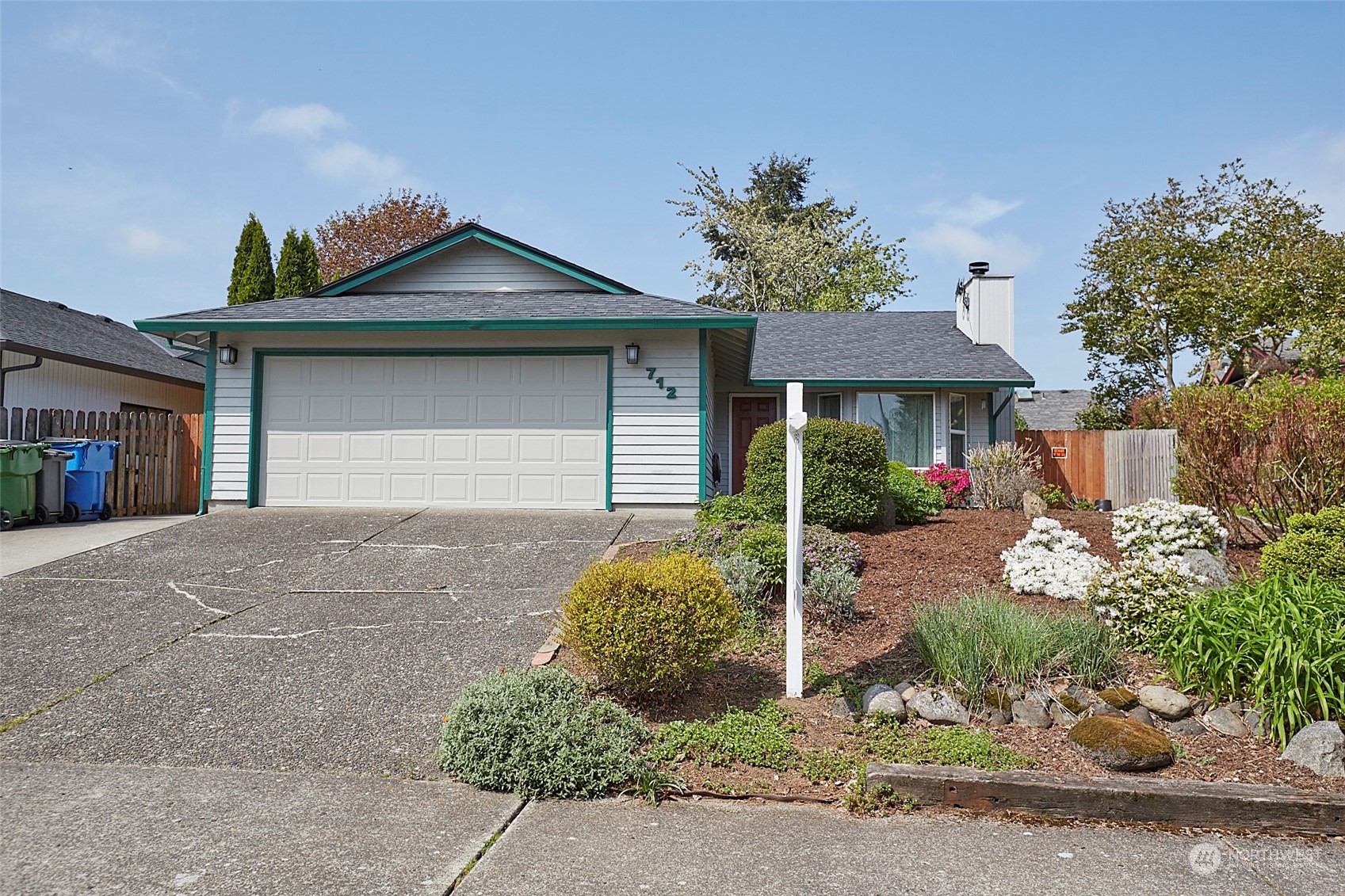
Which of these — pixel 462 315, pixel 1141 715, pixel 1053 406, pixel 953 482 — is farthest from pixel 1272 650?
pixel 1053 406

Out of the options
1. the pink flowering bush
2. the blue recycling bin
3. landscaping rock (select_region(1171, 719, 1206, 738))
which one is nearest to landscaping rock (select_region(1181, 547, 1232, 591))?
landscaping rock (select_region(1171, 719, 1206, 738))

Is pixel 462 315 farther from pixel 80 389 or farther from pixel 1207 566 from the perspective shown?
pixel 80 389

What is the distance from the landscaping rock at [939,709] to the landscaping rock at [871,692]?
155 millimetres

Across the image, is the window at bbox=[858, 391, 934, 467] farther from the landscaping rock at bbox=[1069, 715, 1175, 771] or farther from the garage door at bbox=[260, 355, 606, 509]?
the landscaping rock at bbox=[1069, 715, 1175, 771]

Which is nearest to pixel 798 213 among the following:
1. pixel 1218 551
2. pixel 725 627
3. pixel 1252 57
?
pixel 1252 57

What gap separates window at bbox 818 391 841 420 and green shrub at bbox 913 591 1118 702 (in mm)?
10287

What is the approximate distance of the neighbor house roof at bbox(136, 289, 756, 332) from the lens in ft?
36.3

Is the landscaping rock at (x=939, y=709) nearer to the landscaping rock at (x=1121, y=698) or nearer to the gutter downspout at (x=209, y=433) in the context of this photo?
the landscaping rock at (x=1121, y=698)

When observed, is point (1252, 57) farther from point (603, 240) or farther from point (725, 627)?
point (603, 240)

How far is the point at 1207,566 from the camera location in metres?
6.58

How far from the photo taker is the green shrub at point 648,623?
4633 mm

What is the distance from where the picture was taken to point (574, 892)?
10.1 feet

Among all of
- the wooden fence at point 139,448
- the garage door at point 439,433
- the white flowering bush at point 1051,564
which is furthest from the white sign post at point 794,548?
the wooden fence at point 139,448

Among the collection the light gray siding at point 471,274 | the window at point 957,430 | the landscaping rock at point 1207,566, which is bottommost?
the landscaping rock at point 1207,566
